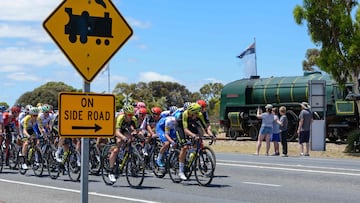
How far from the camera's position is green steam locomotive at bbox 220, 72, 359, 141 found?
30.5 metres

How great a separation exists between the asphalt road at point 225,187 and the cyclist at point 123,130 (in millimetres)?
608

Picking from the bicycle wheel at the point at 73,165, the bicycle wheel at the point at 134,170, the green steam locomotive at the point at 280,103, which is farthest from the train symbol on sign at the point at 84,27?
the green steam locomotive at the point at 280,103

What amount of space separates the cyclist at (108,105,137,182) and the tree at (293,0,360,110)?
1254cm

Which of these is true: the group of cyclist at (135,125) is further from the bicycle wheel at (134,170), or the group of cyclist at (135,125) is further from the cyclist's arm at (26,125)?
the bicycle wheel at (134,170)

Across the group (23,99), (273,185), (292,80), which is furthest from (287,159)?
(23,99)

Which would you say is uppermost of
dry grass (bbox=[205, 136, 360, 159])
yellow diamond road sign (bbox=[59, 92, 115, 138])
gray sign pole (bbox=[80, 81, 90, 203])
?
yellow diamond road sign (bbox=[59, 92, 115, 138])

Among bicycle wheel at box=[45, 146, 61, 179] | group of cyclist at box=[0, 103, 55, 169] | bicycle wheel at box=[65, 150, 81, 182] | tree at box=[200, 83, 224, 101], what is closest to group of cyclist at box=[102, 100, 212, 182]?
bicycle wheel at box=[65, 150, 81, 182]

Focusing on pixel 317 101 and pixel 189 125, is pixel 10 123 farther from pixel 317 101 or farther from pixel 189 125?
pixel 317 101

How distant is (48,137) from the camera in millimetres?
16312

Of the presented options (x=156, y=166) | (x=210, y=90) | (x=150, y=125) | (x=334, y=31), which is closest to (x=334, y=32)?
(x=334, y=31)

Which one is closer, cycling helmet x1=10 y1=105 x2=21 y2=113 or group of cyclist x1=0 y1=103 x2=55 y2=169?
group of cyclist x1=0 y1=103 x2=55 y2=169

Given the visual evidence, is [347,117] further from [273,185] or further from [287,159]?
[273,185]

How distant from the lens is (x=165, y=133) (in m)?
14.6

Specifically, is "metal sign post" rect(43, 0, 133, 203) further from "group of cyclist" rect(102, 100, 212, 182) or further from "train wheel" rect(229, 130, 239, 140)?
"train wheel" rect(229, 130, 239, 140)
